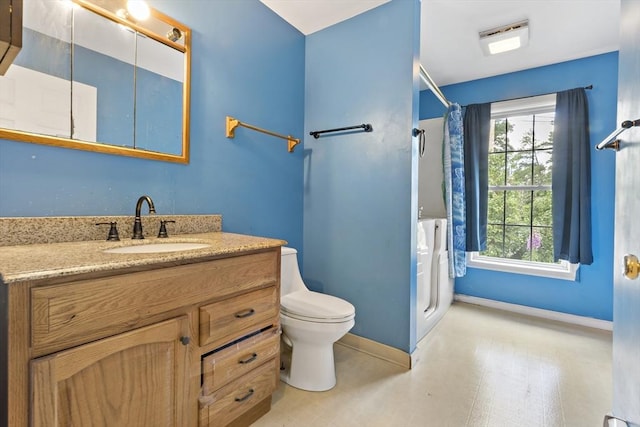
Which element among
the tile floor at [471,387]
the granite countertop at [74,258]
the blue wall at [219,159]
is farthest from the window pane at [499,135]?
the granite countertop at [74,258]

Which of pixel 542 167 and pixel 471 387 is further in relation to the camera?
pixel 542 167

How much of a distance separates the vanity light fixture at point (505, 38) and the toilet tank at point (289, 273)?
2351mm

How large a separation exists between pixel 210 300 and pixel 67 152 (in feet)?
2.96

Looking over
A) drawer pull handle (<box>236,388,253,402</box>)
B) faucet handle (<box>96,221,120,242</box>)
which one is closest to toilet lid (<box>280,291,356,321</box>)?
drawer pull handle (<box>236,388,253,402</box>)

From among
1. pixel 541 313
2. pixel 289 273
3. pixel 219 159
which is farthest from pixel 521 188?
pixel 219 159

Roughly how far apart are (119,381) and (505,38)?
3233mm

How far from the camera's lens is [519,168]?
305cm

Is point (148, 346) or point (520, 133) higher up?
point (520, 133)

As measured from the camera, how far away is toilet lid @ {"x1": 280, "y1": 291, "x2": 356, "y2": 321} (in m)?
1.51

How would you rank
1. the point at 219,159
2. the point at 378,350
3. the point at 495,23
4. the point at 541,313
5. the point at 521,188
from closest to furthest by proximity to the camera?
the point at 219,159, the point at 378,350, the point at 495,23, the point at 541,313, the point at 521,188

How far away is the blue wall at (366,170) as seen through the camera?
1909 mm

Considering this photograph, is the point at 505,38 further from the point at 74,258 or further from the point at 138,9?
the point at 74,258

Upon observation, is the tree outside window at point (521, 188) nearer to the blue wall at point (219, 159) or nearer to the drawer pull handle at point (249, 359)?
the blue wall at point (219, 159)

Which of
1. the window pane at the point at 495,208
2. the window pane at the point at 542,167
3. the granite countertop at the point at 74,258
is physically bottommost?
the granite countertop at the point at 74,258
